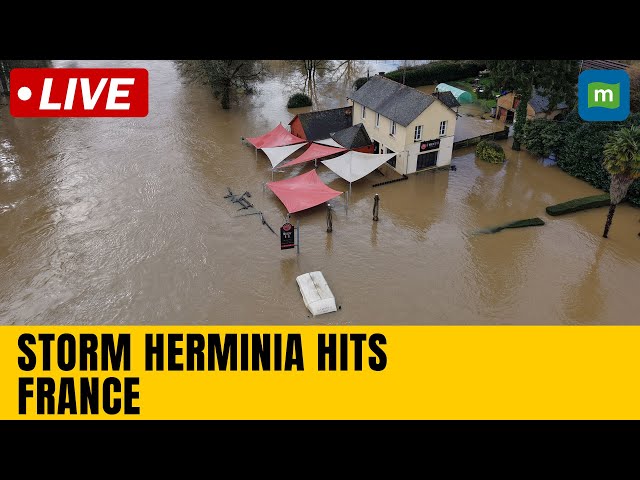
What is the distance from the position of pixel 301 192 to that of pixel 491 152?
18.6 metres

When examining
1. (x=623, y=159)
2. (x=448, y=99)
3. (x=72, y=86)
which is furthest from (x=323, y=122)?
(x=72, y=86)

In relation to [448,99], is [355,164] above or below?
below

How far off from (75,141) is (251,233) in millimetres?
25064

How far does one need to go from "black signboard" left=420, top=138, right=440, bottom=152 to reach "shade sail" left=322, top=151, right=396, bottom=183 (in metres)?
2.69

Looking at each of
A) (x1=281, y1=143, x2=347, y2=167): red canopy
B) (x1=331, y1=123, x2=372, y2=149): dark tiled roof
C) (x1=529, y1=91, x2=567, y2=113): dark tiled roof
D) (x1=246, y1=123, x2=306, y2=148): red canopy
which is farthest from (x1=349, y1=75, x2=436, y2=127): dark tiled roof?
(x1=529, y1=91, x2=567, y2=113): dark tiled roof

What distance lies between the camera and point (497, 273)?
32.7 meters

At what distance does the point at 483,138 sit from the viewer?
49.7 m

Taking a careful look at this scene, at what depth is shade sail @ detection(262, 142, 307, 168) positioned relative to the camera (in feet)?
142

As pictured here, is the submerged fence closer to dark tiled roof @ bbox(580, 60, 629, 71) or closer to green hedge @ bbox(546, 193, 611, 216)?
dark tiled roof @ bbox(580, 60, 629, 71)

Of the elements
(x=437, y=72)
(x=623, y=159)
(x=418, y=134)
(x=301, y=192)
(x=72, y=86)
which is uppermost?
(x=437, y=72)

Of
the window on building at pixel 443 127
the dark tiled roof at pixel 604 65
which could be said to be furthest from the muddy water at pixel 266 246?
the dark tiled roof at pixel 604 65

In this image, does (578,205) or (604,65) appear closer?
(578,205)

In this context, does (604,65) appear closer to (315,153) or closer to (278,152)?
(315,153)

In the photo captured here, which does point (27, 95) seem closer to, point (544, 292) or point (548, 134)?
point (544, 292)
